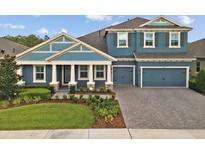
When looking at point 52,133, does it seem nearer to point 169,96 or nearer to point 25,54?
point 169,96

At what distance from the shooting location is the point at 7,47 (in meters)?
30.5

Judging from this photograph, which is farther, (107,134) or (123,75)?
A: (123,75)

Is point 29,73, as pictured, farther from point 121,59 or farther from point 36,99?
point 121,59

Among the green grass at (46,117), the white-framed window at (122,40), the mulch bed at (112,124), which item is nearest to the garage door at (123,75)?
the white-framed window at (122,40)

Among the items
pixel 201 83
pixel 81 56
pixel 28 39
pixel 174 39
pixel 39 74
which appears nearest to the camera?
pixel 201 83

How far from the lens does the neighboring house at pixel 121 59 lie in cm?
2223

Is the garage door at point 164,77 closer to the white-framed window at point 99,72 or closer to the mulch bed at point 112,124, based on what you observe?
the white-framed window at point 99,72

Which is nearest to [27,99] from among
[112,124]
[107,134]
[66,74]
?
[112,124]

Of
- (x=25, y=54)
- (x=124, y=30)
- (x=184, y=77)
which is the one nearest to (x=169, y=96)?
(x=184, y=77)

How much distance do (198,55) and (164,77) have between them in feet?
29.5

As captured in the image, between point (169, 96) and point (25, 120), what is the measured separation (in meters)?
11.6

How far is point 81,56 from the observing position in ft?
72.9

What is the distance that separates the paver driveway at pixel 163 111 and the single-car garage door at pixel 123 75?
21.8 ft
